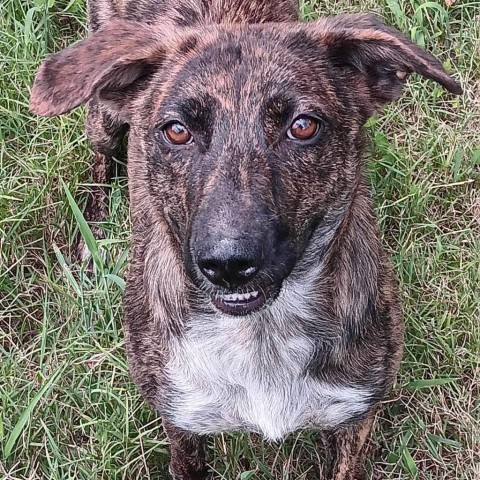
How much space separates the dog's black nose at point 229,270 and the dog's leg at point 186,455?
1.12 meters

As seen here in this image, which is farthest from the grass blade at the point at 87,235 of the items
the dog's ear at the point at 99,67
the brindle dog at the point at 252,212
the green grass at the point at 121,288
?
the dog's ear at the point at 99,67

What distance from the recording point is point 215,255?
291 cm

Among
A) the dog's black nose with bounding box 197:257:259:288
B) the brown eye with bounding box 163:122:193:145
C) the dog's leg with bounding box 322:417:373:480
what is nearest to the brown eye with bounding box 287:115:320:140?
the brown eye with bounding box 163:122:193:145

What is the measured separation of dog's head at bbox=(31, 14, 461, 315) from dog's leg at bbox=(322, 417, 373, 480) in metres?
0.98

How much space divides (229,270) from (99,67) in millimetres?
798

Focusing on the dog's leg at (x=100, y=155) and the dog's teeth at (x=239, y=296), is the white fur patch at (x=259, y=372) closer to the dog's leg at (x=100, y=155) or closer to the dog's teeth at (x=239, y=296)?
the dog's teeth at (x=239, y=296)

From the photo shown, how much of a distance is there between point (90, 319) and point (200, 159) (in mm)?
1699

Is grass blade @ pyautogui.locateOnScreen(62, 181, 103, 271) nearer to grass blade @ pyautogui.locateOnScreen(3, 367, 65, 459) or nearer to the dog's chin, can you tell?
grass blade @ pyautogui.locateOnScreen(3, 367, 65, 459)

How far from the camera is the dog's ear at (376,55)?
3.12 meters

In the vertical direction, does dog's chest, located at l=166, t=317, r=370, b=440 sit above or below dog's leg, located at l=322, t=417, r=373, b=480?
above

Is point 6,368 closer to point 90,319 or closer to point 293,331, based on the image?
point 90,319

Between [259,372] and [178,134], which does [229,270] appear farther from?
[259,372]

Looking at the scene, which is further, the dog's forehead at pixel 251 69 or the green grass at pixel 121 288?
the green grass at pixel 121 288

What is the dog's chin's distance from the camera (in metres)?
3.21
